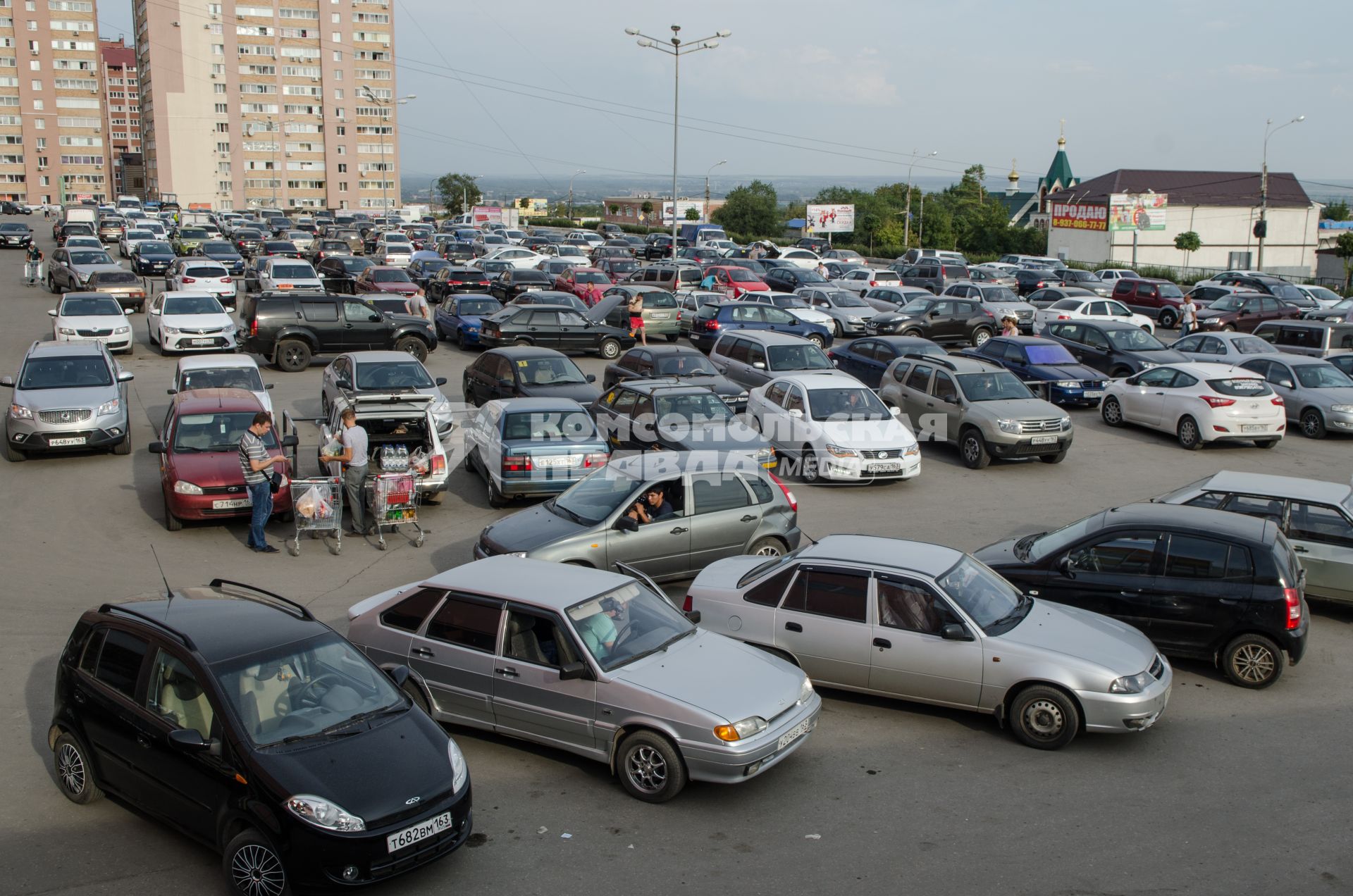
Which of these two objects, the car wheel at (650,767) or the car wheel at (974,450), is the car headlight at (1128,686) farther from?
the car wheel at (974,450)

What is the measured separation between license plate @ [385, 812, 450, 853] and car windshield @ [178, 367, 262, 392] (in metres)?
13.1

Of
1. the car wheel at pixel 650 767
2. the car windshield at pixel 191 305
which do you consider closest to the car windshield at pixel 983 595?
the car wheel at pixel 650 767

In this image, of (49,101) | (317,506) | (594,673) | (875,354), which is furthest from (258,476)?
(49,101)

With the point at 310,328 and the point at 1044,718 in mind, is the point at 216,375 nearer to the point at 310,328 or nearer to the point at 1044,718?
the point at 310,328

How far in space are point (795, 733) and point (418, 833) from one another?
2713 millimetres

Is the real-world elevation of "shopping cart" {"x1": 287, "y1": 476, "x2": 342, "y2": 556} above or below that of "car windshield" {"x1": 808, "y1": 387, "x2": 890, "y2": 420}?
below

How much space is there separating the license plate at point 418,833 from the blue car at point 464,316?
2382 cm

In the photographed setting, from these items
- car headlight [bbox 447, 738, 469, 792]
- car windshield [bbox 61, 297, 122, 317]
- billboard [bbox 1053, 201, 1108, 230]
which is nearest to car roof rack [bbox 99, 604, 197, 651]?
car headlight [bbox 447, 738, 469, 792]

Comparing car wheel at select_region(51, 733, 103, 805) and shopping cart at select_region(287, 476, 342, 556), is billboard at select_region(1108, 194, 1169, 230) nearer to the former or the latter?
shopping cart at select_region(287, 476, 342, 556)

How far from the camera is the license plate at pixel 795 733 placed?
7.38 metres

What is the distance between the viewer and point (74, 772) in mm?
7207

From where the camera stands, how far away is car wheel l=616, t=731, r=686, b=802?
286 inches

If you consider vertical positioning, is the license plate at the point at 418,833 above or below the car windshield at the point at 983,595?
below

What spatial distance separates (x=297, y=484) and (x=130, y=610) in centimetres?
624
